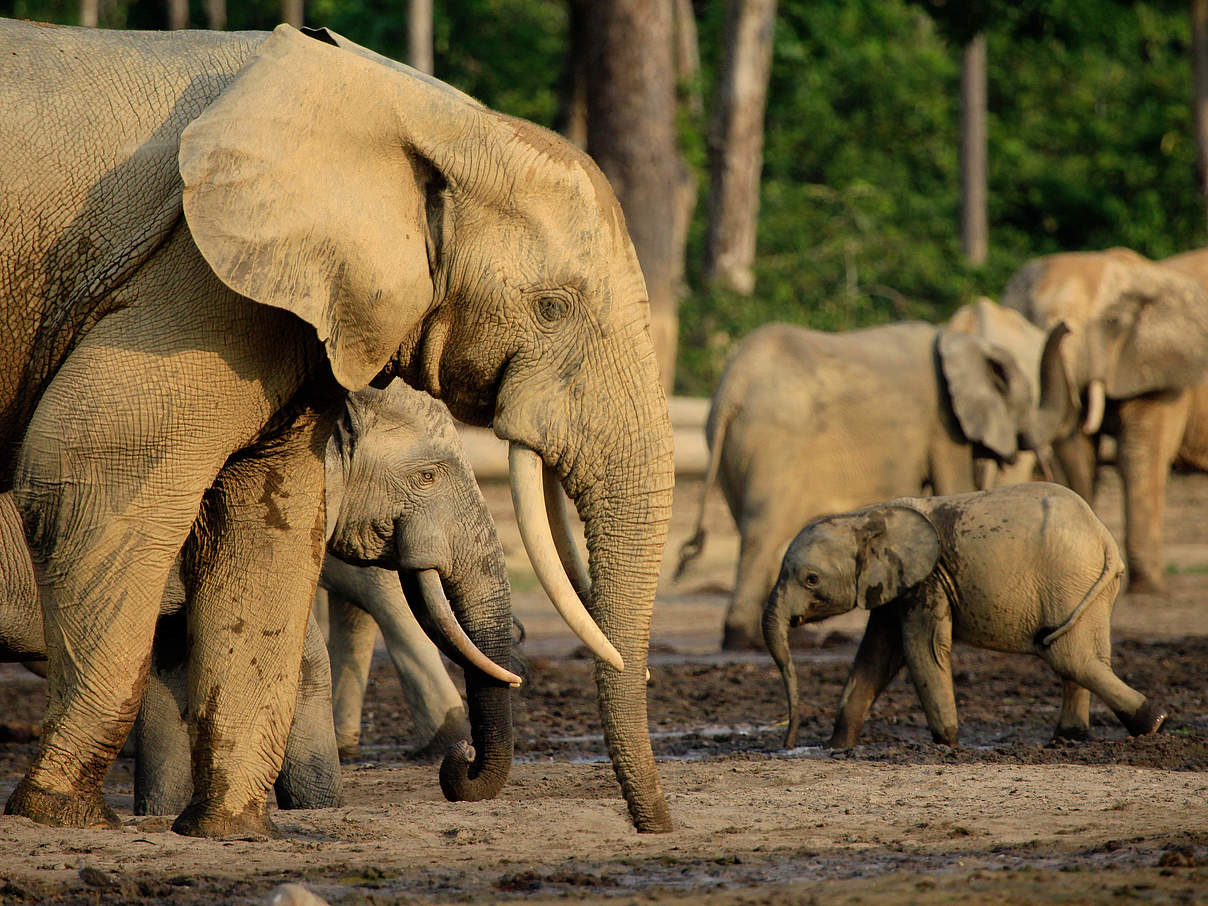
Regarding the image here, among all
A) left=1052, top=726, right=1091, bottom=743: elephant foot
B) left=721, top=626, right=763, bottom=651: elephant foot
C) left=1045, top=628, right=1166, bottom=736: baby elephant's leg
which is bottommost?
left=721, top=626, right=763, bottom=651: elephant foot

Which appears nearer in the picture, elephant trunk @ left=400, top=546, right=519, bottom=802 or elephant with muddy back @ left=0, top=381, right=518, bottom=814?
elephant trunk @ left=400, top=546, right=519, bottom=802

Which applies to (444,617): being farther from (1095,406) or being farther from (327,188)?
(1095,406)

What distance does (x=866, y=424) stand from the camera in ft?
37.7

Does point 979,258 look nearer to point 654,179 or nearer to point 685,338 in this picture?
point 685,338

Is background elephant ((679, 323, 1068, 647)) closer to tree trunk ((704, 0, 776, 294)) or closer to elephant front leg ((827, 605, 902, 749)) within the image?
elephant front leg ((827, 605, 902, 749))

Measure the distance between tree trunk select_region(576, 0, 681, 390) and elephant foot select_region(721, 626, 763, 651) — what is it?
5974mm

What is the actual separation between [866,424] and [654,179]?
6.07 metres

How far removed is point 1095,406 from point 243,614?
31.5 ft

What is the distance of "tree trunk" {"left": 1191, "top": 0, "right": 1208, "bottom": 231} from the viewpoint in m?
20.5

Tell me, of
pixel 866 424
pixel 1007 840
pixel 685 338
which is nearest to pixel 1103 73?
pixel 685 338

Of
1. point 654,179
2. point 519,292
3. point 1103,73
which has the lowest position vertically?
point 519,292

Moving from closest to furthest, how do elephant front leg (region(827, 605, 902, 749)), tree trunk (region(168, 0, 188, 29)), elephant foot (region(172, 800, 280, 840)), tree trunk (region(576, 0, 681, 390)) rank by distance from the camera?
elephant foot (region(172, 800, 280, 840))
elephant front leg (region(827, 605, 902, 749))
tree trunk (region(576, 0, 681, 390))
tree trunk (region(168, 0, 188, 29))

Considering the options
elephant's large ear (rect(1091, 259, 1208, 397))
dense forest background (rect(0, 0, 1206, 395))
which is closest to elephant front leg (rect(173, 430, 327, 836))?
elephant's large ear (rect(1091, 259, 1208, 397))

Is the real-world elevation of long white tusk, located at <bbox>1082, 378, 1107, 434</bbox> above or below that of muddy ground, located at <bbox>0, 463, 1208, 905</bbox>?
above
